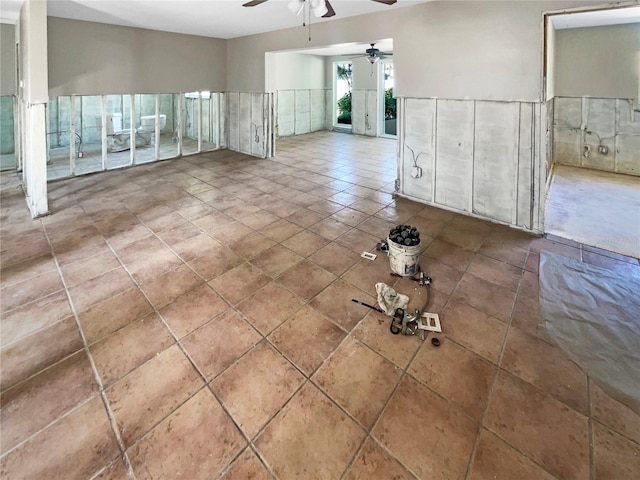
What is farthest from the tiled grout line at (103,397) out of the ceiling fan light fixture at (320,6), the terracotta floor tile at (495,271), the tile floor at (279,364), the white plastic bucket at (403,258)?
the ceiling fan light fixture at (320,6)

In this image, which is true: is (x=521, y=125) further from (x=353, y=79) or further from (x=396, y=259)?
(x=353, y=79)

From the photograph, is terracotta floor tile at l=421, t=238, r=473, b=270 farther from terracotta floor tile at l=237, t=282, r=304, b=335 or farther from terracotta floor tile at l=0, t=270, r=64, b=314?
terracotta floor tile at l=0, t=270, r=64, b=314

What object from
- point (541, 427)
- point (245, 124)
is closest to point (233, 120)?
point (245, 124)

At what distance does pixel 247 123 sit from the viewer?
8.65 meters

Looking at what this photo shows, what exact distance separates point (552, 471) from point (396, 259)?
76.7 inches

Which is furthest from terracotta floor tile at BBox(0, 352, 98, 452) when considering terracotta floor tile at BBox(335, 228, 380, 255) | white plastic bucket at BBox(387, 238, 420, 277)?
terracotta floor tile at BBox(335, 228, 380, 255)

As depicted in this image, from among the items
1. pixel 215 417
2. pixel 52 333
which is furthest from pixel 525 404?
pixel 52 333

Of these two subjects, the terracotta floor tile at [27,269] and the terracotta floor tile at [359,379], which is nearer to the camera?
the terracotta floor tile at [359,379]

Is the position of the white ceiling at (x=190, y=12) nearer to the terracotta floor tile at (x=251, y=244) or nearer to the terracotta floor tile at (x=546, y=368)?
the terracotta floor tile at (x=251, y=244)

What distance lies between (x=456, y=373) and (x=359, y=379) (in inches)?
25.4

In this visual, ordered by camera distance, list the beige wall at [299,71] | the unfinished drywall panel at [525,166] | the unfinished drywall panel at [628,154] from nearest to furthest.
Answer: the unfinished drywall panel at [525,166] < the unfinished drywall panel at [628,154] < the beige wall at [299,71]

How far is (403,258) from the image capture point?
3.22 metres

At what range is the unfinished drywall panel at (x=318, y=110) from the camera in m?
13.2

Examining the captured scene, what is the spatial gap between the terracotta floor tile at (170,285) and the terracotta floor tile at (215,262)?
0.09 metres
